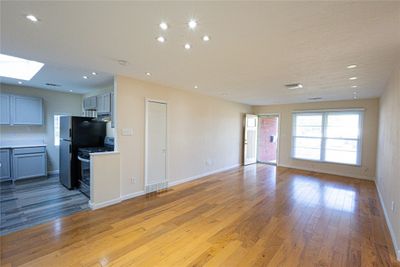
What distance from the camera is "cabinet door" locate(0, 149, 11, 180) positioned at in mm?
4561

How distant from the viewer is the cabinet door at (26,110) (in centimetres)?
483

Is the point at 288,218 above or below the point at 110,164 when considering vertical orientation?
below

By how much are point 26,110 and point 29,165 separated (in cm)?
148

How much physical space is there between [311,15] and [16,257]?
3.99m

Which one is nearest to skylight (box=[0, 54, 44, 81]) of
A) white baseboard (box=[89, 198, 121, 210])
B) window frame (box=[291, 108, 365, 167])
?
white baseboard (box=[89, 198, 121, 210])

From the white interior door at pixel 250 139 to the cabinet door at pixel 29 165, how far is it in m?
6.64

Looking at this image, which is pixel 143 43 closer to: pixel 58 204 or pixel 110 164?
pixel 110 164

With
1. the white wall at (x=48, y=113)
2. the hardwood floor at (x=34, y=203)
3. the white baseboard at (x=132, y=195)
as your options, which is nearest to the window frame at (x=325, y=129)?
the white baseboard at (x=132, y=195)

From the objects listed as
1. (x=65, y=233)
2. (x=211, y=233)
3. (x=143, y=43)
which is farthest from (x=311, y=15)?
(x=65, y=233)

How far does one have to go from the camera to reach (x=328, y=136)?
21.4 ft

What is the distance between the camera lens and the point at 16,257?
83.8 inches

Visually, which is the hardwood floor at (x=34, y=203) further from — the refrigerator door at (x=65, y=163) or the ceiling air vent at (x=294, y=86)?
the ceiling air vent at (x=294, y=86)

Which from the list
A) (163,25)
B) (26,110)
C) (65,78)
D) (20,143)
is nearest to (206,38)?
(163,25)

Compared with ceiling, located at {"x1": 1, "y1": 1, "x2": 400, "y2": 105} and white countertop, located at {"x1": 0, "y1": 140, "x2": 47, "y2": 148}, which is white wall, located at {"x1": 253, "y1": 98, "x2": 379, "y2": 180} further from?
white countertop, located at {"x1": 0, "y1": 140, "x2": 47, "y2": 148}
